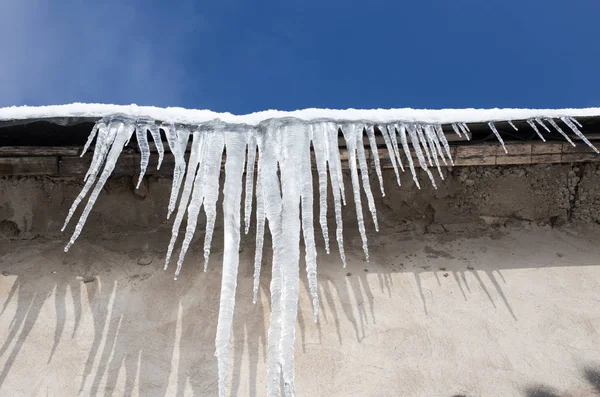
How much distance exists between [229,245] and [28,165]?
5.19ft

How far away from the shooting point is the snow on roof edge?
292 centimetres

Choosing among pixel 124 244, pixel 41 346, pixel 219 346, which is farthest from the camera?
pixel 124 244

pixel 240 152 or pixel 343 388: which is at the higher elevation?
pixel 240 152

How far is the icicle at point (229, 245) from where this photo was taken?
249cm

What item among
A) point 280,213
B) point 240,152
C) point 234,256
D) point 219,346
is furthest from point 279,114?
point 219,346

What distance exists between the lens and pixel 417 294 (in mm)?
3344

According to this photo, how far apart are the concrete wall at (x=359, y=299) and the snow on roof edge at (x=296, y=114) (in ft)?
2.10

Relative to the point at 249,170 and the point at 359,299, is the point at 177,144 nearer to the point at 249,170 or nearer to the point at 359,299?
the point at 249,170

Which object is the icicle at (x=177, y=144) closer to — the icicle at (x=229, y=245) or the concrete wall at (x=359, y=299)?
the icicle at (x=229, y=245)

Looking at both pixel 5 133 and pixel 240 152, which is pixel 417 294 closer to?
pixel 240 152

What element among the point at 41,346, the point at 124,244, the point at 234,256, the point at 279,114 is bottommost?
the point at 41,346

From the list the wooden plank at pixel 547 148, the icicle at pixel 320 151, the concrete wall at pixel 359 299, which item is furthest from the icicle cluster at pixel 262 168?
the concrete wall at pixel 359 299

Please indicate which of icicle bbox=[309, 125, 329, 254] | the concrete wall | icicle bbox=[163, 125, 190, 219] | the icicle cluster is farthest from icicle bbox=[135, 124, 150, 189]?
icicle bbox=[309, 125, 329, 254]

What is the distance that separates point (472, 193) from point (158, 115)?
6.71 ft
